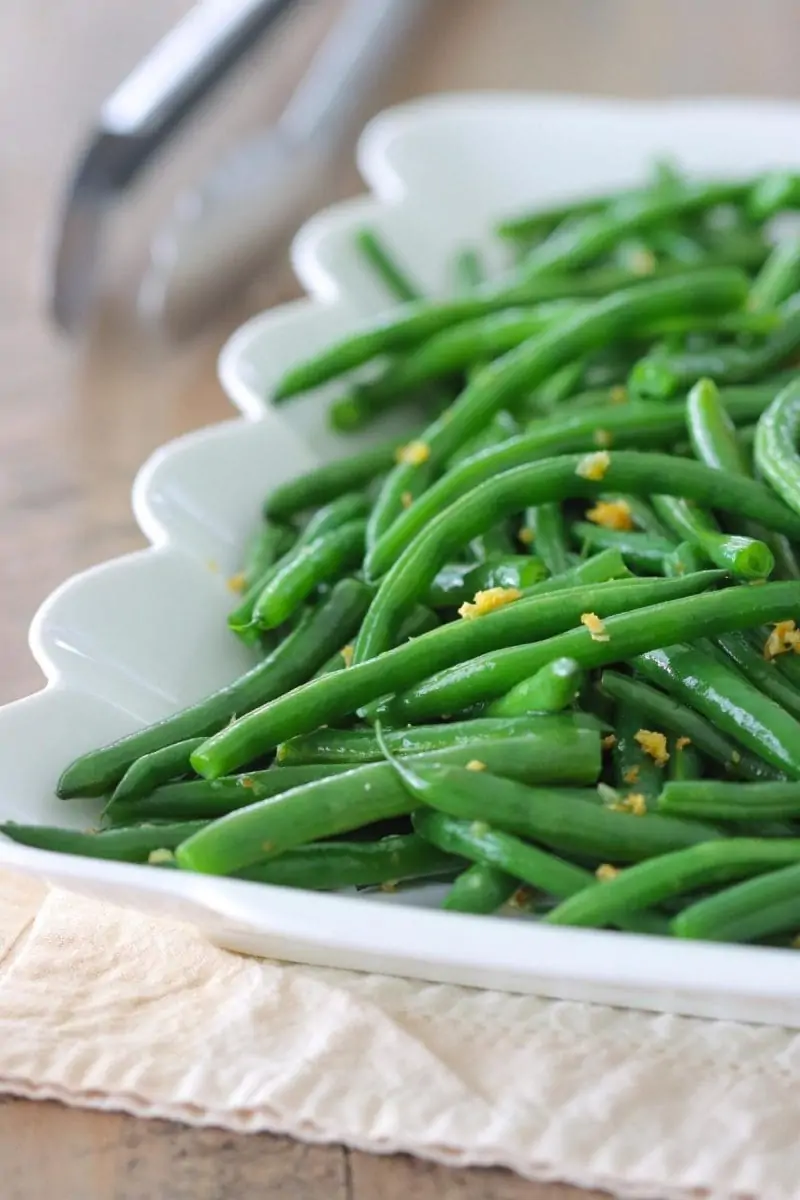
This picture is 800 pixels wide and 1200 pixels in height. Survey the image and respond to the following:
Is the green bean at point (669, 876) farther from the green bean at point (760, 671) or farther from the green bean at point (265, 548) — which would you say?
the green bean at point (265, 548)

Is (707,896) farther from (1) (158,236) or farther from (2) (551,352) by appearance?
(1) (158,236)

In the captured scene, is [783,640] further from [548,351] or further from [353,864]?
[548,351]

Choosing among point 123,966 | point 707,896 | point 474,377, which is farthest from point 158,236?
point 707,896

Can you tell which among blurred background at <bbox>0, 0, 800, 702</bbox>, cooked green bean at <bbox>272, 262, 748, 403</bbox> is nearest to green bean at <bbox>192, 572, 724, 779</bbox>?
blurred background at <bbox>0, 0, 800, 702</bbox>

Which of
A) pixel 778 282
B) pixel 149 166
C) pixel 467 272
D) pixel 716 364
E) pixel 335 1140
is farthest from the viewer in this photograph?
pixel 149 166

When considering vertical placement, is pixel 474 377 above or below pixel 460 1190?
above

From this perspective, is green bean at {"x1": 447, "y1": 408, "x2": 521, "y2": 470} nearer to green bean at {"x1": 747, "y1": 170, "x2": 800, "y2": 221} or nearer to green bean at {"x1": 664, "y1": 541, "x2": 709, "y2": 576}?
green bean at {"x1": 664, "y1": 541, "x2": 709, "y2": 576}

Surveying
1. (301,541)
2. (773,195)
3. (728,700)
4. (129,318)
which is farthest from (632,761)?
(129,318)
